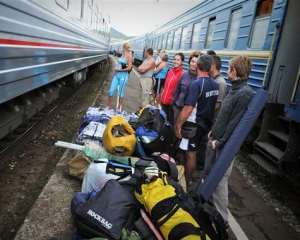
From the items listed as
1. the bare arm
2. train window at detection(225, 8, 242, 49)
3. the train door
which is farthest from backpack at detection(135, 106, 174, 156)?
train window at detection(225, 8, 242, 49)

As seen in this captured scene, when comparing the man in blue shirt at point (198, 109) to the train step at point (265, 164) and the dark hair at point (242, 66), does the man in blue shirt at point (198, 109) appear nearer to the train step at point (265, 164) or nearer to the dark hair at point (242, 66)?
the dark hair at point (242, 66)

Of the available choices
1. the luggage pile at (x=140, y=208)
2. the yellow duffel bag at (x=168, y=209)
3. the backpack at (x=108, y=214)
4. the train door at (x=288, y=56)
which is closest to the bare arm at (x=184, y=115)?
the luggage pile at (x=140, y=208)

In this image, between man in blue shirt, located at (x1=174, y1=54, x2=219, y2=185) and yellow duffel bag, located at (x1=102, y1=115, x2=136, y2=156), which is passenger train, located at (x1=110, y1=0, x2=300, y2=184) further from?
yellow duffel bag, located at (x1=102, y1=115, x2=136, y2=156)

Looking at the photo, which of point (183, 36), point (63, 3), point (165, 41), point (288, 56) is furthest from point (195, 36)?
point (165, 41)

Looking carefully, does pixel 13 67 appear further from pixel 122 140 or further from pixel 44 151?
pixel 44 151

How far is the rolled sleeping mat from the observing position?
2.76 m

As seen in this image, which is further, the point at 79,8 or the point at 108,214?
the point at 79,8

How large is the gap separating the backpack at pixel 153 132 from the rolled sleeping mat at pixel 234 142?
0.85 meters

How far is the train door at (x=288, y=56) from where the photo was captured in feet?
15.2

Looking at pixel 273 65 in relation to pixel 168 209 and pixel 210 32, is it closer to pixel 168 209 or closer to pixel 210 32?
pixel 210 32

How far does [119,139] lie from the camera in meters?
3.43

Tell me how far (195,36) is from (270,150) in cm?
585

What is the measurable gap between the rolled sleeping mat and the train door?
2214 millimetres

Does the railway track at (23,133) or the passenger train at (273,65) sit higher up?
the passenger train at (273,65)
